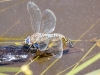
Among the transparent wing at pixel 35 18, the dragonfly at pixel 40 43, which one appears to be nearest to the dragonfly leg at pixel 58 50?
the dragonfly at pixel 40 43

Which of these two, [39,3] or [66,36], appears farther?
[39,3]

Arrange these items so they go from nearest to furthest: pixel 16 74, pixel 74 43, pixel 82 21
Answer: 1. pixel 16 74
2. pixel 74 43
3. pixel 82 21

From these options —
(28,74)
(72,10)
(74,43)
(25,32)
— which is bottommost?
(28,74)

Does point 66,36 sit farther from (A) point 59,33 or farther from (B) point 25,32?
(B) point 25,32

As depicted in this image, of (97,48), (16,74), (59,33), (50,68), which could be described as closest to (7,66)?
(16,74)

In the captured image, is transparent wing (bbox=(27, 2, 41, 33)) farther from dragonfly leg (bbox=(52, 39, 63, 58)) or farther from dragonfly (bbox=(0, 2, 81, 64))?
dragonfly leg (bbox=(52, 39, 63, 58))

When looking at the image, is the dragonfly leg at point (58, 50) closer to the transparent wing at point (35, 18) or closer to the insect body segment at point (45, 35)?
the insect body segment at point (45, 35)

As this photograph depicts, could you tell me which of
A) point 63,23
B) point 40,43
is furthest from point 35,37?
point 63,23

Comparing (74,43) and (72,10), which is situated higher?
(72,10)
